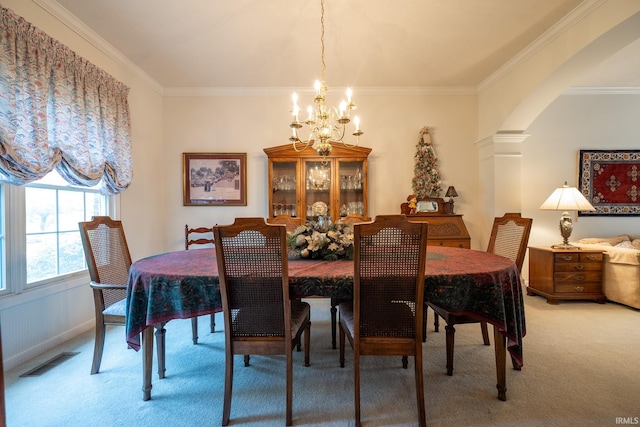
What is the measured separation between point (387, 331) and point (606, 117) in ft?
15.5

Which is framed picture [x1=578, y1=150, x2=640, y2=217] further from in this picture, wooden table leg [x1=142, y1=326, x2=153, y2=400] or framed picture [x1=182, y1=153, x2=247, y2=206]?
wooden table leg [x1=142, y1=326, x2=153, y2=400]

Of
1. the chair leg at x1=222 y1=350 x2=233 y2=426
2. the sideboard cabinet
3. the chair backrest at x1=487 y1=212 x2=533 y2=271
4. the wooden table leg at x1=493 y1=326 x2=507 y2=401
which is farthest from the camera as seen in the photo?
the sideboard cabinet

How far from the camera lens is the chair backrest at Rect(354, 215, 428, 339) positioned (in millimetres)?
1305

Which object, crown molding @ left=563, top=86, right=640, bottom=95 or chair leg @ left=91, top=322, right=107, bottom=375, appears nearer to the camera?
chair leg @ left=91, top=322, right=107, bottom=375

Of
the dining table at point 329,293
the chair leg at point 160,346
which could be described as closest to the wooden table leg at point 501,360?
the dining table at point 329,293

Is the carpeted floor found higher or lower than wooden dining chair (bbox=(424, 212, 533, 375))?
lower

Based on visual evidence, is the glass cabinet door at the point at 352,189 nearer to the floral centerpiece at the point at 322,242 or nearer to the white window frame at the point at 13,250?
the floral centerpiece at the point at 322,242

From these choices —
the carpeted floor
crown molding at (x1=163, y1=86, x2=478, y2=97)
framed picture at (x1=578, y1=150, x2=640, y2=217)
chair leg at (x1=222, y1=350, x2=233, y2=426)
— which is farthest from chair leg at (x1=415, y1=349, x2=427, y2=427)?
framed picture at (x1=578, y1=150, x2=640, y2=217)

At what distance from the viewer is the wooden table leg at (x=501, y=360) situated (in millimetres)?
1554

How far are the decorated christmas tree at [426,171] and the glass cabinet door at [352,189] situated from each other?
0.76 m

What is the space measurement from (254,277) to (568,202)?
11.9ft

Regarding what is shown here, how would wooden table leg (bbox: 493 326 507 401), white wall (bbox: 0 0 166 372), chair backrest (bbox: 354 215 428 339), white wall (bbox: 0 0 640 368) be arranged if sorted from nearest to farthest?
1. chair backrest (bbox: 354 215 428 339)
2. wooden table leg (bbox: 493 326 507 401)
3. white wall (bbox: 0 0 166 372)
4. white wall (bbox: 0 0 640 368)

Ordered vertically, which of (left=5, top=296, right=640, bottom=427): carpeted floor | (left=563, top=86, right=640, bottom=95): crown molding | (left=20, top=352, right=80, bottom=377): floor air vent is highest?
(left=563, top=86, right=640, bottom=95): crown molding

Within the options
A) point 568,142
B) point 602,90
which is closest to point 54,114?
point 568,142
